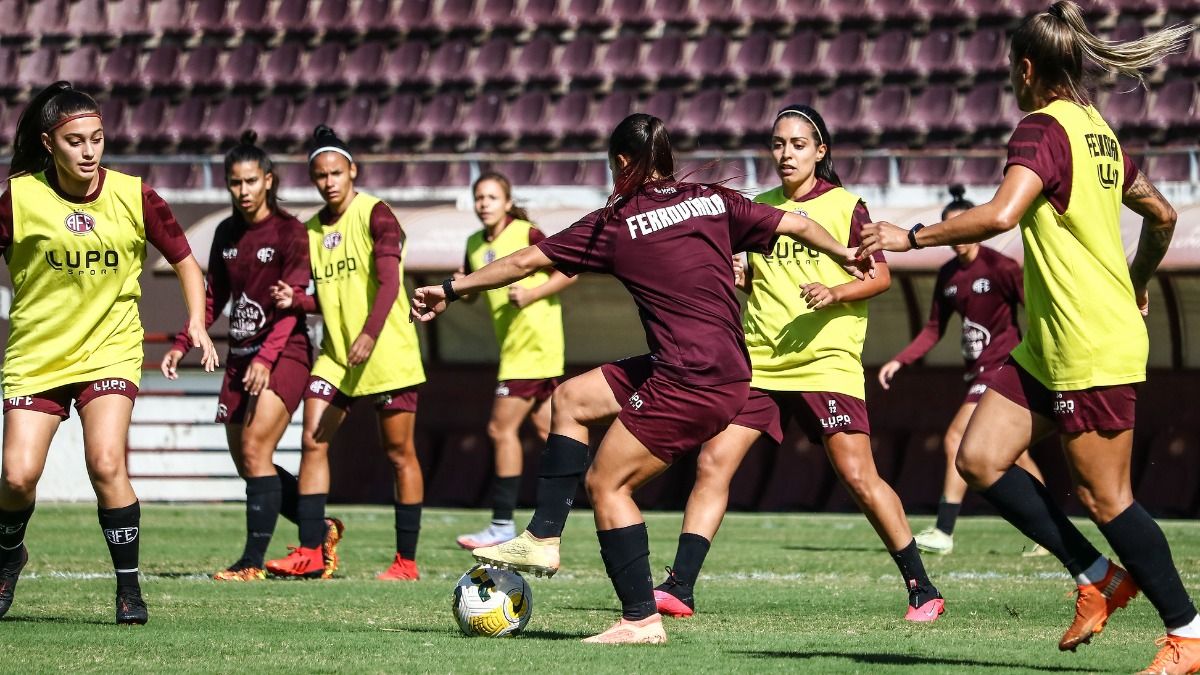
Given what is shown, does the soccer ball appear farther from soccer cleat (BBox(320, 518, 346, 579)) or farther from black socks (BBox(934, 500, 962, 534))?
black socks (BBox(934, 500, 962, 534))

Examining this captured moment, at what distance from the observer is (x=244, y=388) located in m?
9.18

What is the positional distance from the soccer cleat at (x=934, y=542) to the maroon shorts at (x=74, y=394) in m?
5.53

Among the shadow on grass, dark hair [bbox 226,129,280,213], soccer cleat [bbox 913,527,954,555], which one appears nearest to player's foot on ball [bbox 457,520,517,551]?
soccer cleat [bbox 913,527,954,555]

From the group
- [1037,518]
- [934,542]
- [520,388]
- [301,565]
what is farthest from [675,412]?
[520,388]

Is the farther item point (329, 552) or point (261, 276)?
point (329, 552)

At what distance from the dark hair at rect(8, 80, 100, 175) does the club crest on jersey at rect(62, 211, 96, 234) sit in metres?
0.27

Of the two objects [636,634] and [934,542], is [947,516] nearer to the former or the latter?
[934,542]

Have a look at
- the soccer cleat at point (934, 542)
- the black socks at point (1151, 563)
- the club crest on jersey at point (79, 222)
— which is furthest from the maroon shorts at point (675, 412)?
the soccer cleat at point (934, 542)

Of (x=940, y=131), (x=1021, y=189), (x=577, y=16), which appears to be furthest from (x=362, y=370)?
(x=577, y=16)

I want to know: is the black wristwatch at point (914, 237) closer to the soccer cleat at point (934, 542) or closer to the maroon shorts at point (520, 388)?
the soccer cleat at point (934, 542)

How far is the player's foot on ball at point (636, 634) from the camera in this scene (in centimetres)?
600

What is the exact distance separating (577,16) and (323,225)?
12.4 meters

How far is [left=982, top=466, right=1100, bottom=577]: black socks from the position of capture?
18.3ft

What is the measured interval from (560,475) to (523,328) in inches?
221
